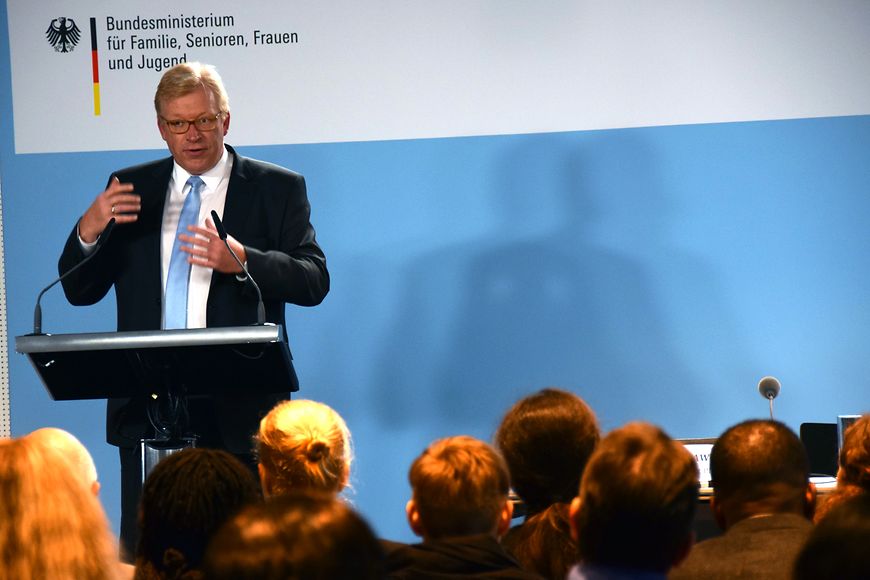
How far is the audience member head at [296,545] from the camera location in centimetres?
109

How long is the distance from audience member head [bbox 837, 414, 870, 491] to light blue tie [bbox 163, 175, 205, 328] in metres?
2.06

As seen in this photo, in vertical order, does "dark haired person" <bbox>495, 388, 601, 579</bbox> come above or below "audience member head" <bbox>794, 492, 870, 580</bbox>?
below

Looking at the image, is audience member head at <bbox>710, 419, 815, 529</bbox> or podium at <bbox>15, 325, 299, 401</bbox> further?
podium at <bbox>15, 325, 299, 401</bbox>

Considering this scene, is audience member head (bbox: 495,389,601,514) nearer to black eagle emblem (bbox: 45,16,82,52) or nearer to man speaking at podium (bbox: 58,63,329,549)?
man speaking at podium (bbox: 58,63,329,549)

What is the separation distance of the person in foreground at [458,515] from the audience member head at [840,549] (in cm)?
84

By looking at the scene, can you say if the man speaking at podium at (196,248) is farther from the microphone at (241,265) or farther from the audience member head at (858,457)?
the audience member head at (858,457)

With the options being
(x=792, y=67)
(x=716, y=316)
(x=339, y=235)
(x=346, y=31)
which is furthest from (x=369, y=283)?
(x=792, y=67)

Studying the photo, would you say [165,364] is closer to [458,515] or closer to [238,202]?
[238,202]

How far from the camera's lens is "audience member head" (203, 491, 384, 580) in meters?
1.09

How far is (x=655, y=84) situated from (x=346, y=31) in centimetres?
134

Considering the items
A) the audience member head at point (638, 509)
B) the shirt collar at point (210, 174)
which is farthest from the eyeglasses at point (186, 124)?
the audience member head at point (638, 509)

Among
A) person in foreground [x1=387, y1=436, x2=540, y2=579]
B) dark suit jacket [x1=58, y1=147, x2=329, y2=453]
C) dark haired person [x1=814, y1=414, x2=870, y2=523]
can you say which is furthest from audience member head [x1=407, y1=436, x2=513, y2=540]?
dark suit jacket [x1=58, y1=147, x2=329, y2=453]

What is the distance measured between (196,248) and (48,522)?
2.04 m

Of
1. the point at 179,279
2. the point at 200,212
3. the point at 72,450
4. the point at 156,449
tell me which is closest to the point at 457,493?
the point at 72,450
